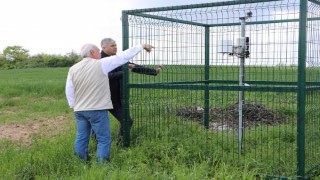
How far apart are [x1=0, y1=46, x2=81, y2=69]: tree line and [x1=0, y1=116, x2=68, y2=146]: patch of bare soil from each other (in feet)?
149

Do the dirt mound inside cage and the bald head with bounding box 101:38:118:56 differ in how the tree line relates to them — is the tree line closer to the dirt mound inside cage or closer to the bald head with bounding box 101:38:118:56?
the dirt mound inside cage

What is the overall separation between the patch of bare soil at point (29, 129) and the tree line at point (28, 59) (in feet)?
149

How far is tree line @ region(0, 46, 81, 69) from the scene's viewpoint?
66188 millimetres

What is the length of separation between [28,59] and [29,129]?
70678 mm

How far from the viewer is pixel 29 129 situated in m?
10.3

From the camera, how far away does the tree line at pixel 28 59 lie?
217 ft

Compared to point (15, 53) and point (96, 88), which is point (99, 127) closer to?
Result: point (96, 88)

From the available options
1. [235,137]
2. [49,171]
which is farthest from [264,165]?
[49,171]

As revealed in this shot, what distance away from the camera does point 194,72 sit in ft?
28.3

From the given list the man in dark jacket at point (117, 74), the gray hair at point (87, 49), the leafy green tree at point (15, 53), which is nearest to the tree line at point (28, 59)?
the leafy green tree at point (15, 53)

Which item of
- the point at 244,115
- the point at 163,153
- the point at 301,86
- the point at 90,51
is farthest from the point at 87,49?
the point at 244,115

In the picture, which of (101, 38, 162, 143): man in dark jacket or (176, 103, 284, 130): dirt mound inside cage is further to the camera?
(176, 103, 284, 130): dirt mound inside cage

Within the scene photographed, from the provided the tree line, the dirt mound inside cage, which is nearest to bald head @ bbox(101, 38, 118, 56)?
the dirt mound inside cage

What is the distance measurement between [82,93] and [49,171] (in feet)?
3.92
